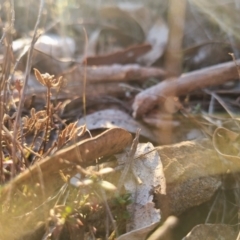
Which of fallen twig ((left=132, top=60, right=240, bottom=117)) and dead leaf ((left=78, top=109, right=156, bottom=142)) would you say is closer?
dead leaf ((left=78, top=109, right=156, bottom=142))

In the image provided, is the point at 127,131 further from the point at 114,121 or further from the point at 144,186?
the point at 114,121

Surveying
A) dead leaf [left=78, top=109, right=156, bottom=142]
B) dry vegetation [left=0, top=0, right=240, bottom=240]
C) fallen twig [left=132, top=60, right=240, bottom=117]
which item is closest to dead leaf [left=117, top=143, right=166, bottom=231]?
dry vegetation [left=0, top=0, right=240, bottom=240]

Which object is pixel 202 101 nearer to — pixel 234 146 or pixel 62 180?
pixel 234 146

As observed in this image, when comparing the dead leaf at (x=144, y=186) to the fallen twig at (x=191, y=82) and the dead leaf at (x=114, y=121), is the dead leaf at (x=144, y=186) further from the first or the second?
the fallen twig at (x=191, y=82)

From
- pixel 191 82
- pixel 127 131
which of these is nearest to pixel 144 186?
pixel 127 131

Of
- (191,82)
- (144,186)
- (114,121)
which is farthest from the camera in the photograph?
(191,82)

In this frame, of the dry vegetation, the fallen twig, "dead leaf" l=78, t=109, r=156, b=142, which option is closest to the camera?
the dry vegetation

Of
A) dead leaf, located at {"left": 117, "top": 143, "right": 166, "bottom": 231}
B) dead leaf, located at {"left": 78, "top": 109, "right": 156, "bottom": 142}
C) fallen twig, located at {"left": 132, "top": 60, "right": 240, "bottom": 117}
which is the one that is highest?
dead leaf, located at {"left": 117, "top": 143, "right": 166, "bottom": 231}

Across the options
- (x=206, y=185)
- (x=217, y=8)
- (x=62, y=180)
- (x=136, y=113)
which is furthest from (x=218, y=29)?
(x=62, y=180)

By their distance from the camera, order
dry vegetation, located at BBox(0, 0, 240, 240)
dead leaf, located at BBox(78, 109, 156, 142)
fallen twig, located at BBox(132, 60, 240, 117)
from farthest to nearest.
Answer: fallen twig, located at BBox(132, 60, 240, 117) → dead leaf, located at BBox(78, 109, 156, 142) → dry vegetation, located at BBox(0, 0, 240, 240)

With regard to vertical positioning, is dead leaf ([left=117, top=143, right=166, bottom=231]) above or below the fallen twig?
above

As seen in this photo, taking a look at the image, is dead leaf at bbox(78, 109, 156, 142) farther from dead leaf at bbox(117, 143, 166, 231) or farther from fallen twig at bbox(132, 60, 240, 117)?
dead leaf at bbox(117, 143, 166, 231)

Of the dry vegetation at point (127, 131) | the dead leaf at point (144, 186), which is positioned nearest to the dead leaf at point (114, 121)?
the dry vegetation at point (127, 131)

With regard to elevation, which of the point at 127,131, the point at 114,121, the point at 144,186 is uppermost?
the point at 127,131
